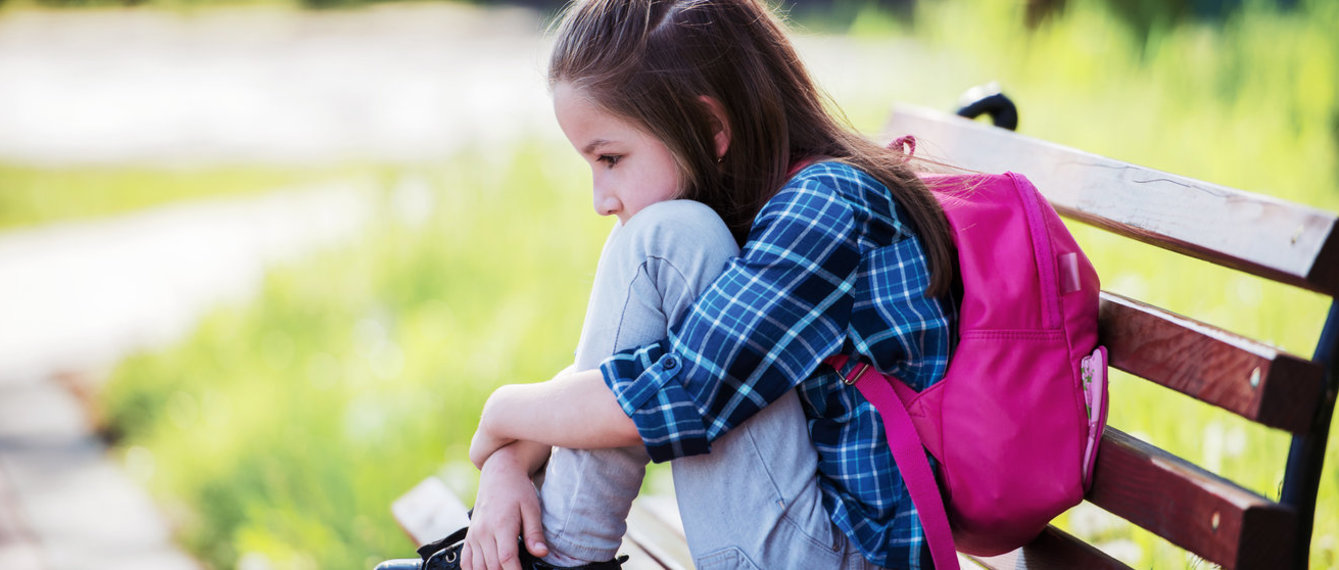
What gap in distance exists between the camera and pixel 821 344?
138cm

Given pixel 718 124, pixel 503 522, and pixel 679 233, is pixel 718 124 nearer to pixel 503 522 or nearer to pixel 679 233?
pixel 679 233

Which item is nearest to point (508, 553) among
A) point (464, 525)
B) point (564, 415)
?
point (564, 415)

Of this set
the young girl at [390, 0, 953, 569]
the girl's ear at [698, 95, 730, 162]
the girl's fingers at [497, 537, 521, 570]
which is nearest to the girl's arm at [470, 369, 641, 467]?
the young girl at [390, 0, 953, 569]

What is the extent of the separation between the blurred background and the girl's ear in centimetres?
31

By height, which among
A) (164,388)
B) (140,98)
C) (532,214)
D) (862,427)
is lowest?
(862,427)

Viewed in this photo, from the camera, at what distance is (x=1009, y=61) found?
4766 millimetres

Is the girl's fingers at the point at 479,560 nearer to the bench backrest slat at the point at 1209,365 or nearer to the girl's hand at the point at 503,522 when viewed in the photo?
the girl's hand at the point at 503,522

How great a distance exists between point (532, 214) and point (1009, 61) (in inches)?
87.8

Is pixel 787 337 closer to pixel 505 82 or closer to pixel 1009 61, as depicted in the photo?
pixel 1009 61

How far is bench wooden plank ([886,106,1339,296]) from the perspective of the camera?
1.19 m

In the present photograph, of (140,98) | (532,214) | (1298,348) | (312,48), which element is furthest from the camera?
(312,48)

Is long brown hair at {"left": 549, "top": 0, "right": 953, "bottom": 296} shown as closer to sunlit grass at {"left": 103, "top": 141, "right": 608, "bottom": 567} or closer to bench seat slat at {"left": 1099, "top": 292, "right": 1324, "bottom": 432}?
bench seat slat at {"left": 1099, "top": 292, "right": 1324, "bottom": 432}

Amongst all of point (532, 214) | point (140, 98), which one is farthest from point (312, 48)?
point (532, 214)

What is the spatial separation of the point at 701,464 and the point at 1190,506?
575mm
